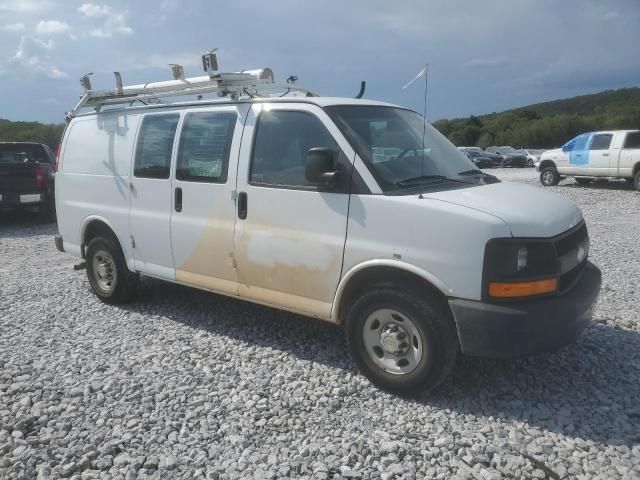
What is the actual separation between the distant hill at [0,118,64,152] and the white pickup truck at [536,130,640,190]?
1014 inches

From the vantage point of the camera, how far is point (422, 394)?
3648 millimetres

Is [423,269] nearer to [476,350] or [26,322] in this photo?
[476,350]

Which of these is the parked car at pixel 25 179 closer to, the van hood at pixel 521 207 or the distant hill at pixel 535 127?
the van hood at pixel 521 207

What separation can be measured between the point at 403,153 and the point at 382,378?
1.67 metres

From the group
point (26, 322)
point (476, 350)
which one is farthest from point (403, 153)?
point (26, 322)

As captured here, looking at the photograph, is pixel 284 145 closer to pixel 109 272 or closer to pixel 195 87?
pixel 195 87

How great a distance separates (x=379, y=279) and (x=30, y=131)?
1333 inches

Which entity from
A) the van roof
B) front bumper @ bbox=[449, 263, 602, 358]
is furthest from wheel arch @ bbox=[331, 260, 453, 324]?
the van roof

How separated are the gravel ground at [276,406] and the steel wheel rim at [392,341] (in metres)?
0.24

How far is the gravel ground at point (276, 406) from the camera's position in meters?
3.00

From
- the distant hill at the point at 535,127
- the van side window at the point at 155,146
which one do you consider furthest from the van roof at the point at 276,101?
the distant hill at the point at 535,127

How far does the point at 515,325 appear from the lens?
3.20m

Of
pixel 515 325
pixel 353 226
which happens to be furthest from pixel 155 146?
pixel 515 325

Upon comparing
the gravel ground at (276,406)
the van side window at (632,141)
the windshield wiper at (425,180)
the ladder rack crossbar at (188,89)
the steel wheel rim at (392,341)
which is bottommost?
the gravel ground at (276,406)
